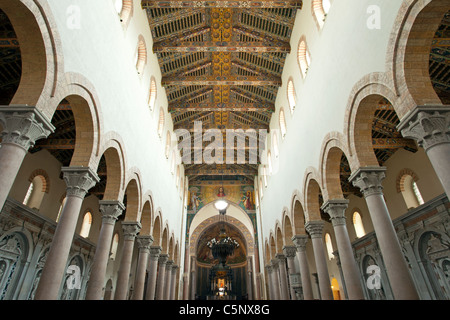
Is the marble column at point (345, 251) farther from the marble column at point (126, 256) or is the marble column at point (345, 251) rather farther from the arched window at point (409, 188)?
the marble column at point (126, 256)

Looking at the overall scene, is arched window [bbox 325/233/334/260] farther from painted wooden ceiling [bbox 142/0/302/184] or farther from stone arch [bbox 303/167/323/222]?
stone arch [bbox 303/167/323/222]

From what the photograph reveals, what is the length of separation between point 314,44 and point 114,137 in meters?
7.09

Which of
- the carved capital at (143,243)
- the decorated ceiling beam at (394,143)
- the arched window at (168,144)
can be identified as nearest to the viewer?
the decorated ceiling beam at (394,143)

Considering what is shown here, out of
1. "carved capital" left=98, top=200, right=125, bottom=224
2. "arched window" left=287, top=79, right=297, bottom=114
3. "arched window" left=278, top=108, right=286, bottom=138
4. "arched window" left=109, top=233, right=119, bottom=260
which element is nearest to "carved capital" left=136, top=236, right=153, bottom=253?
"carved capital" left=98, top=200, right=125, bottom=224

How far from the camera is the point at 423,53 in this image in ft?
16.7

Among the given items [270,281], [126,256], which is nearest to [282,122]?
[126,256]

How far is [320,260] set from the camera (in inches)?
385

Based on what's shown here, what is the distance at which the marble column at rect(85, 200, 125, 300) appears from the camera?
730cm

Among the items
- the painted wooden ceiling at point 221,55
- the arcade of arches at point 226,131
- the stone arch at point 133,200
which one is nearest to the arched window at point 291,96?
the arcade of arches at point 226,131

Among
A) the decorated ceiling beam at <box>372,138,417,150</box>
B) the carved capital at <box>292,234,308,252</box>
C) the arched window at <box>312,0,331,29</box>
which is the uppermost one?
the arched window at <box>312,0,331,29</box>

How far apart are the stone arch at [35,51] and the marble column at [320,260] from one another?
863 cm

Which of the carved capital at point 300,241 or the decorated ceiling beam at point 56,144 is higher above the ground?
the decorated ceiling beam at point 56,144

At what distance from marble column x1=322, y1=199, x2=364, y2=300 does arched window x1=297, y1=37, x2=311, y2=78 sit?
521cm

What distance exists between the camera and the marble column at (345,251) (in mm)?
7316
